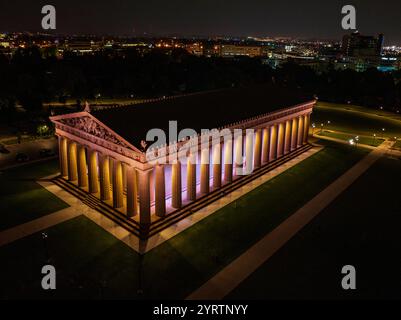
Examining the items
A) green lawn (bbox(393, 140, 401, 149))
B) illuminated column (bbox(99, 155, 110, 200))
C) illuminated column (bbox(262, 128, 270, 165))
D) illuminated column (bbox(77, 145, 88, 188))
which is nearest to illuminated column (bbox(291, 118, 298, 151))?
illuminated column (bbox(262, 128, 270, 165))

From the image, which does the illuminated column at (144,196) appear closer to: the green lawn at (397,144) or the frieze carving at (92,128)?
the frieze carving at (92,128)

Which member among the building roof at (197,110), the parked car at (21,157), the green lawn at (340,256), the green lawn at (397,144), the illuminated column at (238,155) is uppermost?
the building roof at (197,110)

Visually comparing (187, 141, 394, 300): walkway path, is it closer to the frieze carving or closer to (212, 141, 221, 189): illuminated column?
(212, 141, 221, 189): illuminated column

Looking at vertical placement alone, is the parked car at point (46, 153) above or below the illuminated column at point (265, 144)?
below

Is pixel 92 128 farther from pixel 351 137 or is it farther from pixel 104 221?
pixel 351 137

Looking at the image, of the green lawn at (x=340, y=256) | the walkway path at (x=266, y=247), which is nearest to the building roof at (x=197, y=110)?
the walkway path at (x=266, y=247)

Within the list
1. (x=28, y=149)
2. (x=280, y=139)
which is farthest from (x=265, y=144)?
(x=28, y=149)
